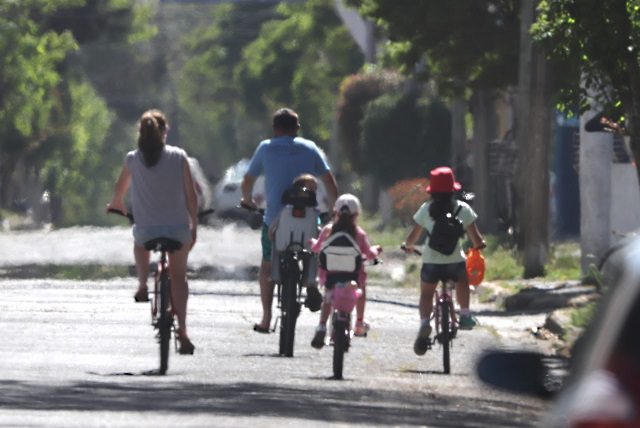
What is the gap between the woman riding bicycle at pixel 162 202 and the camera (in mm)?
13500

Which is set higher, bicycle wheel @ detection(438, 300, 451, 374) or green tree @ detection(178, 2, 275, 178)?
green tree @ detection(178, 2, 275, 178)

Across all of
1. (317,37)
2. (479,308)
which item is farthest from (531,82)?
(317,37)

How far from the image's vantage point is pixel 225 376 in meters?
13.1

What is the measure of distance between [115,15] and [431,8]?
50121mm

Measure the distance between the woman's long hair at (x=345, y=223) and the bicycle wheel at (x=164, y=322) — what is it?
4.01 ft

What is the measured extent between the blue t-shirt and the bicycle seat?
5.84 ft

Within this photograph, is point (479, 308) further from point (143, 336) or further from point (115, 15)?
point (115, 15)

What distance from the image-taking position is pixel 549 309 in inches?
822

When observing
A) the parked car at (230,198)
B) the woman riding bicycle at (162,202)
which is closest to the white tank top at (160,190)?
the woman riding bicycle at (162,202)

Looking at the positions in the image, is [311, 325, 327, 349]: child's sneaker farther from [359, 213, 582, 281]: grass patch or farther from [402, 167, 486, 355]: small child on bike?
[359, 213, 582, 281]: grass patch

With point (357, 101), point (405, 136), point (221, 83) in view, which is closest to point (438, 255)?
point (405, 136)

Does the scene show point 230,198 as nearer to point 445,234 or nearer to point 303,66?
point 303,66

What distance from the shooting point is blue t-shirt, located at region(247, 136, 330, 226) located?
49.8 feet

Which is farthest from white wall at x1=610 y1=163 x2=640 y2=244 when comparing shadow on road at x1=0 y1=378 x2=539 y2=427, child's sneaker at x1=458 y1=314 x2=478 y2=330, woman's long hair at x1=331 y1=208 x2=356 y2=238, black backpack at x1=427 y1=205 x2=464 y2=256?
shadow on road at x1=0 y1=378 x2=539 y2=427
